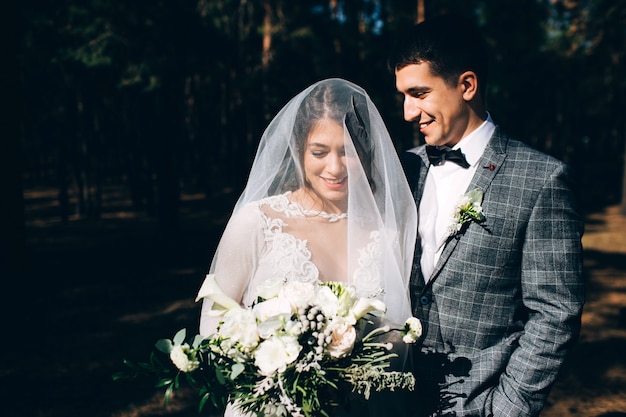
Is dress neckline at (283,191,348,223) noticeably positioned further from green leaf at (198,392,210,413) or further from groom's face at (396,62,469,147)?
green leaf at (198,392,210,413)

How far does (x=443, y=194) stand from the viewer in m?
2.54

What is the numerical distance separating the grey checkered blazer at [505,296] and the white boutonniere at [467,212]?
0.04m

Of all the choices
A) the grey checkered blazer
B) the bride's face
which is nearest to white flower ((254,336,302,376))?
the grey checkered blazer

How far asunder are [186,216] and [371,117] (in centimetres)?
1568

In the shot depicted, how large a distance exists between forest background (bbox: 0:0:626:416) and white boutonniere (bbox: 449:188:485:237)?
12.2ft

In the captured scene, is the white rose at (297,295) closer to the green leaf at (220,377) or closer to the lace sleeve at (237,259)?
the green leaf at (220,377)

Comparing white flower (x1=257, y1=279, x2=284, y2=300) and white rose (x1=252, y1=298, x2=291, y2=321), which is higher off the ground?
white flower (x1=257, y1=279, x2=284, y2=300)

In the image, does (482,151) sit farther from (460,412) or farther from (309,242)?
(460,412)

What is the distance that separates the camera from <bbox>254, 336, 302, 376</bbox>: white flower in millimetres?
1745

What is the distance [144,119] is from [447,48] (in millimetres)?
15770

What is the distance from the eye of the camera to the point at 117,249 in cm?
1214

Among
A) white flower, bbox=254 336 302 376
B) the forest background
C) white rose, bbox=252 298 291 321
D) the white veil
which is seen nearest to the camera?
white flower, bbox=254 336 302 376

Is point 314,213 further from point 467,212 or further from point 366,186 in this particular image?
point 467,212

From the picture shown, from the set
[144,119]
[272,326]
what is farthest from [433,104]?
[144,119]
